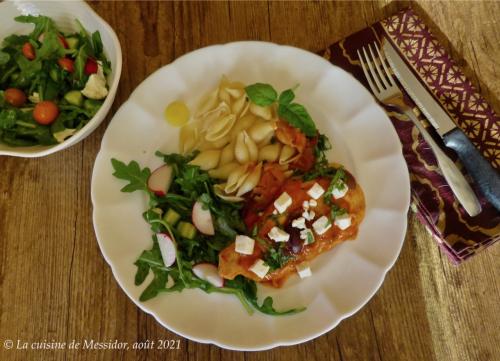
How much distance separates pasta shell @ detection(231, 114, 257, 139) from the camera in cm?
147

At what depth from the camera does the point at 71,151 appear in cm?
148

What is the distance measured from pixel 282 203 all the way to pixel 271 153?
0.71 ft

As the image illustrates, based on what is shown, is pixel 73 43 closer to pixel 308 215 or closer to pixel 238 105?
pixel 238 105

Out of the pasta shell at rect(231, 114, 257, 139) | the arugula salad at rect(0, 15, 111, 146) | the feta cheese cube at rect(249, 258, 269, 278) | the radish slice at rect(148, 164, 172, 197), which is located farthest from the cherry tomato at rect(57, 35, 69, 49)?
the feta cheese cube at rect(249, 258, 269, 278)

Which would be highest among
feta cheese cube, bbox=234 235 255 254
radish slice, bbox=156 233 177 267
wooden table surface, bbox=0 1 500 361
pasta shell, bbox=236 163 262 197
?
pasta shell, bbox=236 163 262 197

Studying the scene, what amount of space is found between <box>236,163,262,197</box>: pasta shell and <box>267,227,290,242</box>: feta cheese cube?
0.17 metres

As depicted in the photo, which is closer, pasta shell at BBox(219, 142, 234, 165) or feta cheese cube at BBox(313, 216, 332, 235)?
feta cheese cube at BBox(313, 216, 332, 235)

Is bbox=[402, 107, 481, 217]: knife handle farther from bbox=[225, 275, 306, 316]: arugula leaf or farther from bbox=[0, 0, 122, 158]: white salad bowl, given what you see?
bbox=[0, 0, 122, 158]: white salad bowl

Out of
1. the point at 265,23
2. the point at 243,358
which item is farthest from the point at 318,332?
the point at 265,23

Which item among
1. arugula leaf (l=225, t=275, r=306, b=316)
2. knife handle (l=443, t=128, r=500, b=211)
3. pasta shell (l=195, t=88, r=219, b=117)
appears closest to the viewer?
arugula leaf (l=225, t=275, r=306, b=316)

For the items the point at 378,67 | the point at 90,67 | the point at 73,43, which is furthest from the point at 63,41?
the point at 378,67

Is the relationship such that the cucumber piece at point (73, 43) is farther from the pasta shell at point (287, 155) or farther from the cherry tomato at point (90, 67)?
the pasta shell at point (287, 155)

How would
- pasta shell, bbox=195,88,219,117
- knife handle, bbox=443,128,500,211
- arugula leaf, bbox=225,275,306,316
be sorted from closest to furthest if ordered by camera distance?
arugula leaf, bbox=225,275,306,316 < knife handle, bbox=443,128,500,211 < pasta shell, bbox=195,88,219,117

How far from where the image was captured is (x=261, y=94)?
136 centimetres
